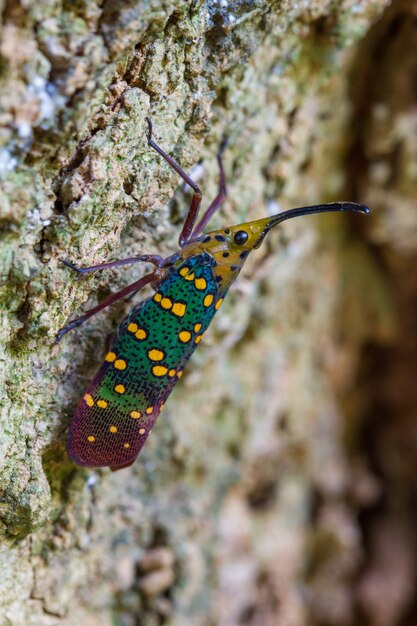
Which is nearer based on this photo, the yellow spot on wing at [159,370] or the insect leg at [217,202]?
the yellow spot on wing at [159,370]

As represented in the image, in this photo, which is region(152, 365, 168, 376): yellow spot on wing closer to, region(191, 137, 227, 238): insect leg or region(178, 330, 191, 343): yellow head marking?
region(178, 330, 191, 343): yellow head marking

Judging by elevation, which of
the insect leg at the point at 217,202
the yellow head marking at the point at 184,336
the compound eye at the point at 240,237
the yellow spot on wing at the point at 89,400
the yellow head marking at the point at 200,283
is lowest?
the yellow spot on wing at the point at 89,400

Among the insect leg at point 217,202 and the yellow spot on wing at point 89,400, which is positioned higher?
the insect leg at point 217,202

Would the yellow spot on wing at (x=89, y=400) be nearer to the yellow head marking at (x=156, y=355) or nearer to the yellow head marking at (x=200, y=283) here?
the yellow head marking at (x=156, y=355)

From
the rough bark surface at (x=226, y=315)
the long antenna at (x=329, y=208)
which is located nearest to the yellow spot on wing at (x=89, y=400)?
the rough bark surface at (x=226, y=315)

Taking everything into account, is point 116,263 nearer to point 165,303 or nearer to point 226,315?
point 165,303

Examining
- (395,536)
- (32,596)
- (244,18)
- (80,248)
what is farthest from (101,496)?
(395,536)

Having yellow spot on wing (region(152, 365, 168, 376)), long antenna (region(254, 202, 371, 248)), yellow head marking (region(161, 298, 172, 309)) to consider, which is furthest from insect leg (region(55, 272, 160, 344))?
long antenna (region(254, 202, 371, 248))

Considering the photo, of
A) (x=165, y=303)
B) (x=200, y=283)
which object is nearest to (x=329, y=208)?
(x=200, y=283)
